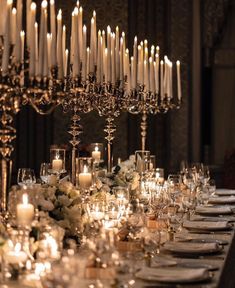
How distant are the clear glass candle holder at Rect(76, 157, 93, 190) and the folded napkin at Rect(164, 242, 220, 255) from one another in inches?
24.6

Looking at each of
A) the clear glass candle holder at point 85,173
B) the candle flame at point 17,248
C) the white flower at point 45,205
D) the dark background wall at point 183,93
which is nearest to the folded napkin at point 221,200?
the clear glass candle holder at point 85,173

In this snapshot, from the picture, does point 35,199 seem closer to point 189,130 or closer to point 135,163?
point 135,163

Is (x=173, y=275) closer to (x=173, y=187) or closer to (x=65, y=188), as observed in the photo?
(x=65, y=188)

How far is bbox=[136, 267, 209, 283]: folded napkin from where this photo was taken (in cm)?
334

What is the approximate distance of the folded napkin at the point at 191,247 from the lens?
4.10m

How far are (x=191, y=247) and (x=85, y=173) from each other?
0.87 metres

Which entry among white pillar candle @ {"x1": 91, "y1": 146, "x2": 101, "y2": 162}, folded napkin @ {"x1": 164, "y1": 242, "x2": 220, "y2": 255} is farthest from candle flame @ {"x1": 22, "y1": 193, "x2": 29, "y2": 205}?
white pillar candle @ {"x1": 91, "y1": 146, "x2": 101, "y2": 162}

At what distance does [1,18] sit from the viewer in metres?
3.79

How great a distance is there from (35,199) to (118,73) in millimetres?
2586

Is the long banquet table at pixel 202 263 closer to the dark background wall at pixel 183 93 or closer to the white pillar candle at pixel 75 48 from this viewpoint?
the white pillar candle at pixel 75 48

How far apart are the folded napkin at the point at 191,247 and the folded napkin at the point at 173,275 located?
1.75 feet

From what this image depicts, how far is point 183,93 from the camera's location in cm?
1146

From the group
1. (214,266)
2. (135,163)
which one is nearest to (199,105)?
(135,163)

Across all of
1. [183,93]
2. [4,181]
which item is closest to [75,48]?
[4,181]
